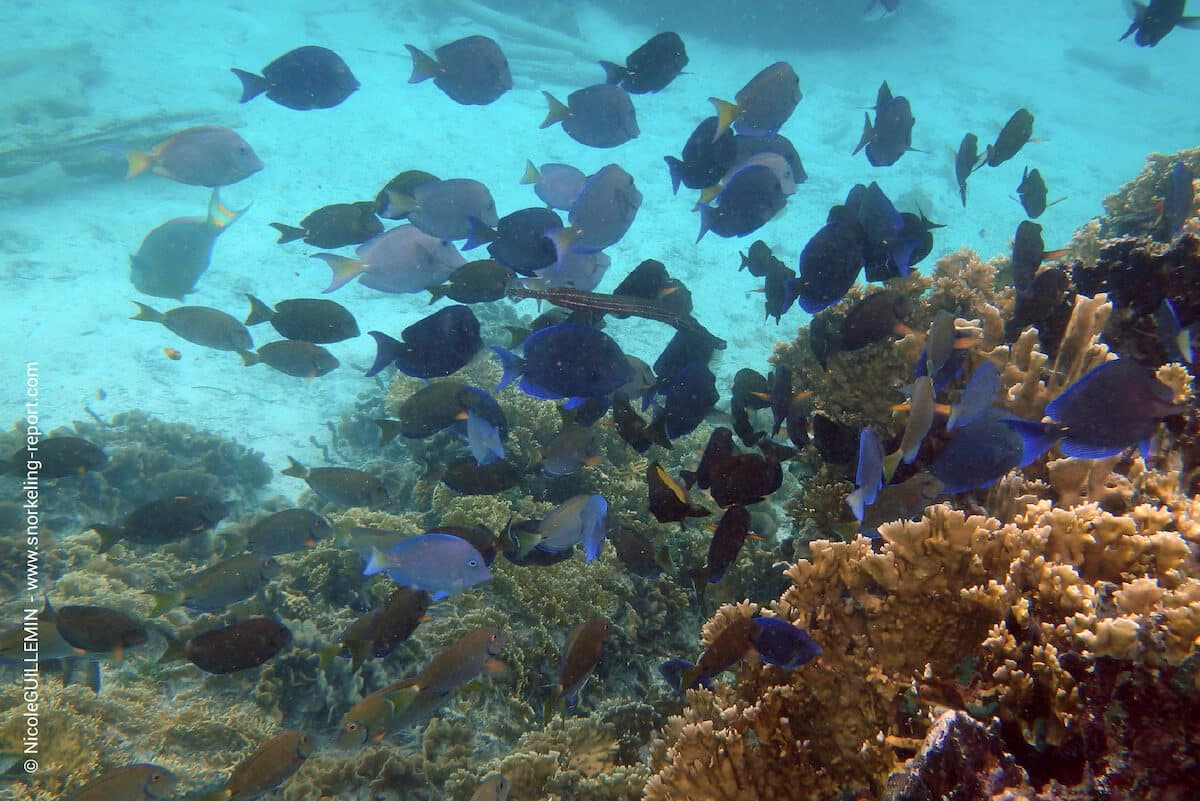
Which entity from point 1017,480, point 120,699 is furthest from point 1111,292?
point 120,699

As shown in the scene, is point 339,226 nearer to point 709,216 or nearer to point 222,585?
point 222,585

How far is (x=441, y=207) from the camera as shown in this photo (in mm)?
4277

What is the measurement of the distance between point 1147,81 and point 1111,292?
153ft

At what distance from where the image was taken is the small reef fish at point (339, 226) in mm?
4559

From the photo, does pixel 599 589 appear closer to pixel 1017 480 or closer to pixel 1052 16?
pixel 1017 480

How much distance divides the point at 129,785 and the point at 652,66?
211 inches

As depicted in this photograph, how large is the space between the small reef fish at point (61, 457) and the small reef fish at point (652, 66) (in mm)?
5155

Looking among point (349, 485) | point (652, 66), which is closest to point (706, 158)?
point (652, 66)

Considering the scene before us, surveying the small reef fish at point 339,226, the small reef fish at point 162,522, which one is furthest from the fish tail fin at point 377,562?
the small reef fish at point 339,226

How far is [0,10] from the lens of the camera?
25.9 meters

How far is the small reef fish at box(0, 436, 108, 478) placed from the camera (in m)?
4.69

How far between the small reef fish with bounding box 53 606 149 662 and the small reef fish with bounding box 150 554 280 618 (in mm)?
275

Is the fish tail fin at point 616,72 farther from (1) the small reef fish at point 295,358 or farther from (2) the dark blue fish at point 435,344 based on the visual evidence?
(1) the small reef fish at point 295,358

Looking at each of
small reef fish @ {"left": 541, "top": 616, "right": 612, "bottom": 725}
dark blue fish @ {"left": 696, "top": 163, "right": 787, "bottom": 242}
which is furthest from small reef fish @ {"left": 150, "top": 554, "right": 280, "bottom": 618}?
dark blue fish @ {"left": 696, "top": 163, "right": 787, "bottom": 242}
